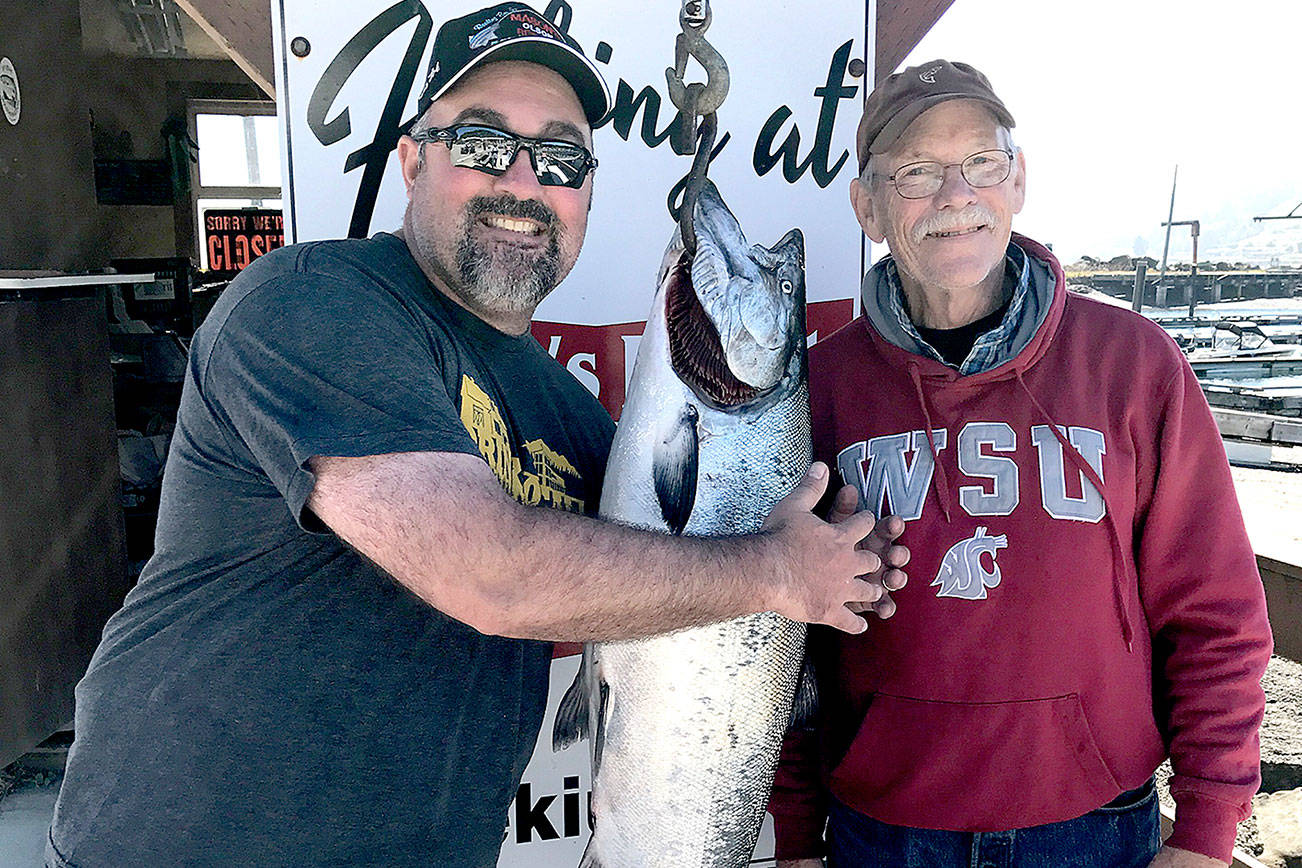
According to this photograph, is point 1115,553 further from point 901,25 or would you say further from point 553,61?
point 901,25

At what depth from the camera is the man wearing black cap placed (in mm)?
1259

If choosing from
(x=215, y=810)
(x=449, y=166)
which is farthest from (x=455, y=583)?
(x=449, y=166)

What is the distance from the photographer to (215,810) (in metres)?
1.42

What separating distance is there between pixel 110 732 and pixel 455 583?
689 millimetres

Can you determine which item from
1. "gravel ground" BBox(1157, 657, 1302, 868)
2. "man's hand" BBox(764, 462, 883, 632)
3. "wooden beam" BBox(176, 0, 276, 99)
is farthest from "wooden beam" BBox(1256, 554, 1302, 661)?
"wooden beam" BBox(176, 0, 276, 99)

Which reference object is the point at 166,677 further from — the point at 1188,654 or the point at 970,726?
the point at 1188,654

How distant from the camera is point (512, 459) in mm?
1666

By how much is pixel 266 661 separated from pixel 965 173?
5.35 feet

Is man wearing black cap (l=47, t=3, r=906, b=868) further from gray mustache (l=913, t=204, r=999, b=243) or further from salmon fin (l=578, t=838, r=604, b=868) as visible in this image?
gray mustache (l=913, t=204, r=999, b=243)

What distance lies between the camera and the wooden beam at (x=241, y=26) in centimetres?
245

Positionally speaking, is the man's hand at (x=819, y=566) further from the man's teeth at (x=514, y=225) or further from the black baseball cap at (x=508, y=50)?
the black baseball cap at (x=508, y=50)

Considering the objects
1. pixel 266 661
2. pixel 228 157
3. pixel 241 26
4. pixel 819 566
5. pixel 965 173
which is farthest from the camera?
pixel 228 157

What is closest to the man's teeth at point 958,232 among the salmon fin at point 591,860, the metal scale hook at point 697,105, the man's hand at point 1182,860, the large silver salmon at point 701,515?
the large silver salmon at point 701,515

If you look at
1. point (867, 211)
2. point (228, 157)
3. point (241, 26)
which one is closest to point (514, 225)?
point (867, 211)
